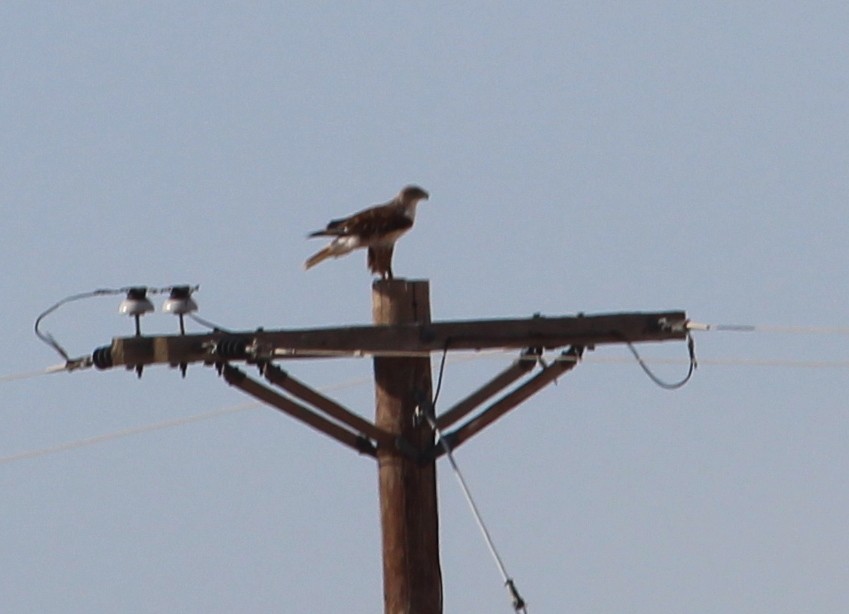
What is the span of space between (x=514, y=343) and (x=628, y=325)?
598 mm

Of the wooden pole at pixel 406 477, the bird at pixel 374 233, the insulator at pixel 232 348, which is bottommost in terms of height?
the wooden pole at pixel 406 477

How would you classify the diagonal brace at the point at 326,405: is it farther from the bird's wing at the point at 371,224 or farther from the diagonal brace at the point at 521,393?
the bird's wing at the point at 371,224

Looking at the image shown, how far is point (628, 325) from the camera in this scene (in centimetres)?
1259

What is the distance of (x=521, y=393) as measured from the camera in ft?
41.3

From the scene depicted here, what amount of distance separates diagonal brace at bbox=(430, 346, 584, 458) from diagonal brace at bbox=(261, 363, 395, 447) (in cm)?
37

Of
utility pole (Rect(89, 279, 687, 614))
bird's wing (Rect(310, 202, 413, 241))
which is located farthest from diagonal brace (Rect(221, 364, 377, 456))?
bird's wing (Rect(310, 202, 413, 241))

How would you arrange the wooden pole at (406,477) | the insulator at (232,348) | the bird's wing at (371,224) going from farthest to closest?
1. the bird's wing at (371,224)
2. the wooden pole at (406,477)
3. the insulator at (232,348)

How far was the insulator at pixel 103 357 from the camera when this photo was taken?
40.0 ft

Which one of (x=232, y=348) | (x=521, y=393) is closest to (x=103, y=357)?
(x=232, y=348)

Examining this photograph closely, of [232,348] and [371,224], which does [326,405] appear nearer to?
[232,348]

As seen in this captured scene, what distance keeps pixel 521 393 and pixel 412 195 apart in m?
2.27

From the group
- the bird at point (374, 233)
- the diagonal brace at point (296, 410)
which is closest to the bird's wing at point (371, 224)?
the bird at point (374, 233)

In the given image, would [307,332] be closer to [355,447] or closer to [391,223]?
[355,447]

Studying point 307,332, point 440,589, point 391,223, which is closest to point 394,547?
point 440,589
